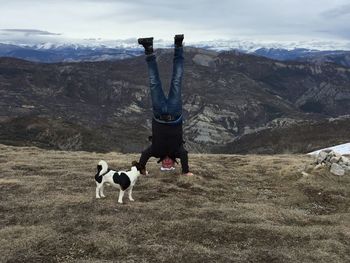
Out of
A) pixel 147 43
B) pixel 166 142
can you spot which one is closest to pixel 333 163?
pixel 166 142

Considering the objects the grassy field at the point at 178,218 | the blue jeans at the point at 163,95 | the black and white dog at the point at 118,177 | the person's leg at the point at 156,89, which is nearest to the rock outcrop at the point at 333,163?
the grassy field at the point at 178,218

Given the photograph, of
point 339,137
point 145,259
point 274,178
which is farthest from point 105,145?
point 145,259

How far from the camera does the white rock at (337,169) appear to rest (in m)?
24.8

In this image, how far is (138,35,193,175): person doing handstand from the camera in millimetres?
22969

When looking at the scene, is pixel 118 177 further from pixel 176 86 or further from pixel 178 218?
pixel 176 86

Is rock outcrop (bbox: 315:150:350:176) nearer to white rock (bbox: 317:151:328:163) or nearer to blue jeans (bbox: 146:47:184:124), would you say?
white rock (bbox: 317:151:328:163)

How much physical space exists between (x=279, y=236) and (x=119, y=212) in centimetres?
580

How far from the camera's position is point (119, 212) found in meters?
18.0

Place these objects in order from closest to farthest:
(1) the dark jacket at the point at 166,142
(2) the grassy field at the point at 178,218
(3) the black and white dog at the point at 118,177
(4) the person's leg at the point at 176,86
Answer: (2) the grassy field at the point at 178,218 < (3) the black and white dog at the point at 118,177 < (4) the person's leg at the point at 176,86 < (1) the dark jacket at the point at 166,142

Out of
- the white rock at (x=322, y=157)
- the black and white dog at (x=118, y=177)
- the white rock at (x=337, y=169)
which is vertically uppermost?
the black and white dog at (x=118, y=177)

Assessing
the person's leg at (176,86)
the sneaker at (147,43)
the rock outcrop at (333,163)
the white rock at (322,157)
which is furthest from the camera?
the white rock at (322,157)

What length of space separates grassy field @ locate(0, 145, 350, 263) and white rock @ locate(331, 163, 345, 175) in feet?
1.12

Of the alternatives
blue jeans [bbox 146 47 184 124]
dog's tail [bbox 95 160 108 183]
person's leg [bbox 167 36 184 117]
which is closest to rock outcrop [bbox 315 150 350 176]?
person's leg [bbox 167 36 184 117]

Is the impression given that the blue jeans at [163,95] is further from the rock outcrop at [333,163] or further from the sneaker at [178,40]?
the rock outcrop at [333,163]
